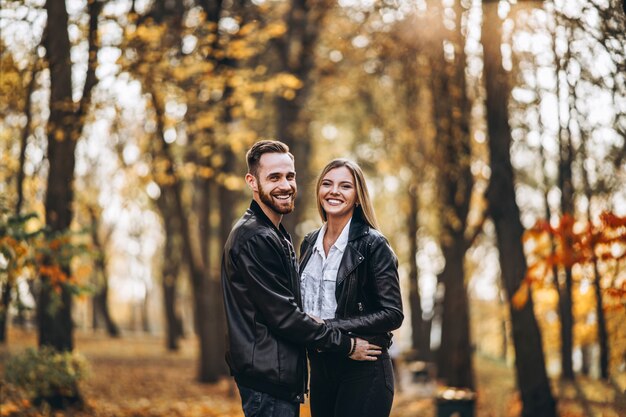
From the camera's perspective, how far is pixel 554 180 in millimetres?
24984

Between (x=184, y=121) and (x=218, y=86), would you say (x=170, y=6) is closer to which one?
(x=184, y=121)

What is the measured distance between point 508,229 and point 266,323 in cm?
735

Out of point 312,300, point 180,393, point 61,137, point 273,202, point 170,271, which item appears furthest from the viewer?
point 170,271

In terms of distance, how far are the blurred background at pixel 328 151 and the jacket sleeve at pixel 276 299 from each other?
3950 mm

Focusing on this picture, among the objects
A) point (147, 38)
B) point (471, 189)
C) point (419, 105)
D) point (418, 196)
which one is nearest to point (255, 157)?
point (147, 38)

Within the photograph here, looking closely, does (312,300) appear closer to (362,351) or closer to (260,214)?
(362,351)

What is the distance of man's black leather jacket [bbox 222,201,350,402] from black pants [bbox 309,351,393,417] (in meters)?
0.23

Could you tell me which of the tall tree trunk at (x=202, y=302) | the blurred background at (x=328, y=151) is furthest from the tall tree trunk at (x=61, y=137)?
the tall tree trunk at (x=202, y=302)

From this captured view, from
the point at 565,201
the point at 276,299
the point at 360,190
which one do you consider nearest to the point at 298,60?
the point at 565,201

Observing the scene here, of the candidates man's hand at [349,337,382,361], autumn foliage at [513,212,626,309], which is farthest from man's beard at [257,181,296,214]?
autumn foliage at [513,212,626,309]

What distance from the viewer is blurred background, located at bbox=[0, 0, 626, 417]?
10023 millimetres

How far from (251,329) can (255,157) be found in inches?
38.3

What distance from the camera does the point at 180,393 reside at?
15883mm

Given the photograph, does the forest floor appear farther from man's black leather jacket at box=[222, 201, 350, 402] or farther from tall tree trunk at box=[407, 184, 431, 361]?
man's black leather jacket at box=[222, 201, 350, 402]
